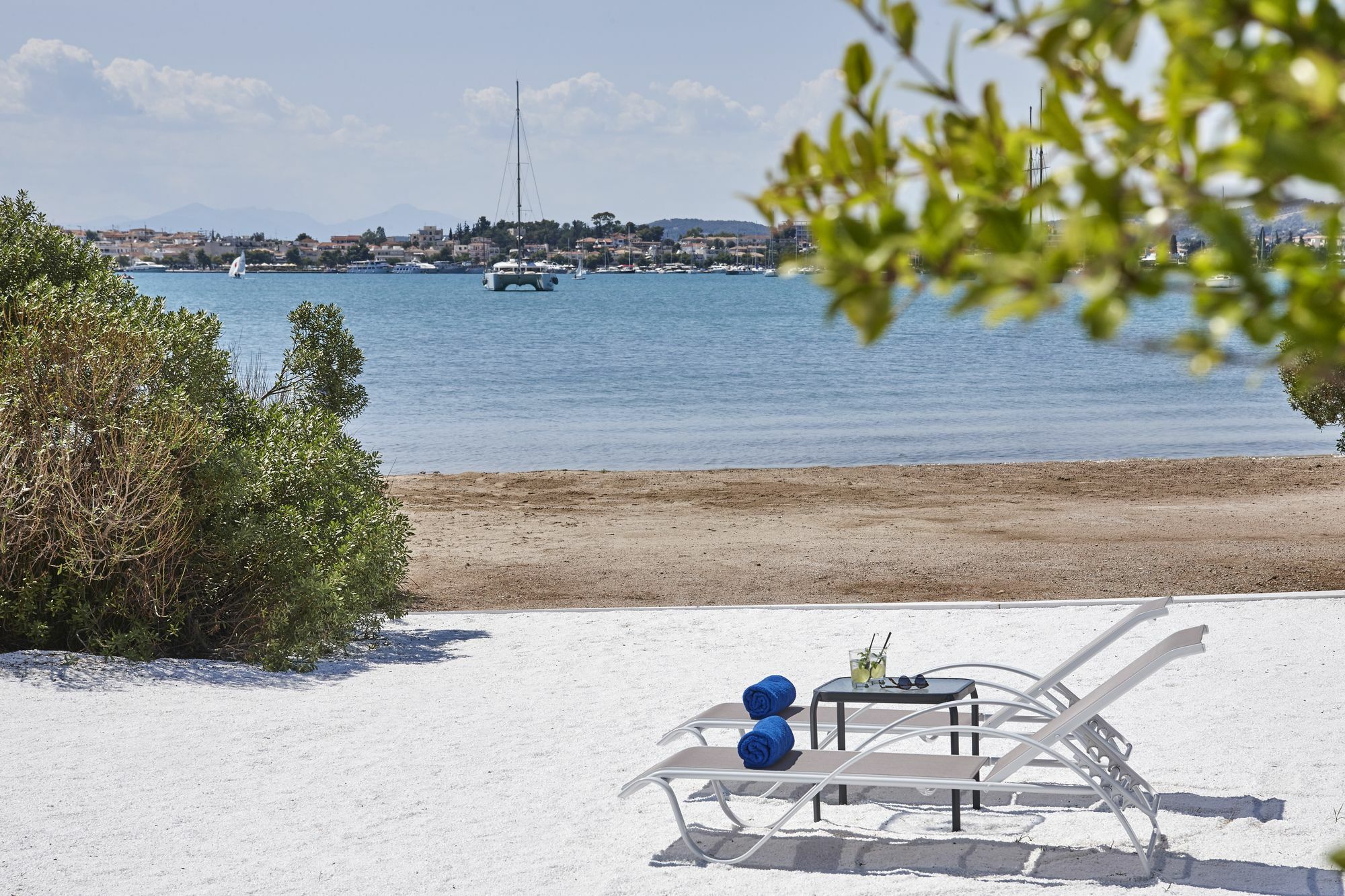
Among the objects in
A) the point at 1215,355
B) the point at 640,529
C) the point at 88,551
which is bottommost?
the point at 640,529

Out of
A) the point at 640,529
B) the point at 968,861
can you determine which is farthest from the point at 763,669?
the point at 640,529

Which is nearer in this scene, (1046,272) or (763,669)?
(1046,272)

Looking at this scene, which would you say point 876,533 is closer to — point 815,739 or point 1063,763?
point 815,739

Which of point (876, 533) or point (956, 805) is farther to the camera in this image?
point (876, 533)

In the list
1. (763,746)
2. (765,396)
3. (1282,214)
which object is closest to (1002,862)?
(763,746)

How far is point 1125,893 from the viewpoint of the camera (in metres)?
4.64

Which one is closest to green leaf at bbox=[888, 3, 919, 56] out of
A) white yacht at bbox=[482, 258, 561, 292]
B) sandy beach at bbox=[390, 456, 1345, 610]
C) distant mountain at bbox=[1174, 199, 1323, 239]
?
distant mountain at bbox=[1174, 199, 1323, 239]

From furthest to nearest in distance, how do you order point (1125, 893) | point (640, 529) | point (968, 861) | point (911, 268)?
point (640, 529) < point (968, 861) < point (1125, 893) < point (911, 268)

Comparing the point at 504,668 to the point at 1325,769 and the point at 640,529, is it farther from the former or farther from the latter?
the point at 640,529

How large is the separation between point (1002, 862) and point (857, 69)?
15.0 ft

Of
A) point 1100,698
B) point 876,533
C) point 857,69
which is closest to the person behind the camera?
point 857,69

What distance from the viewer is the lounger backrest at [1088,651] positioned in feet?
18.9

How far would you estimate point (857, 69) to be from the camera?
102 cm

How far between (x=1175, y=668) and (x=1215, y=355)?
7653 mm
